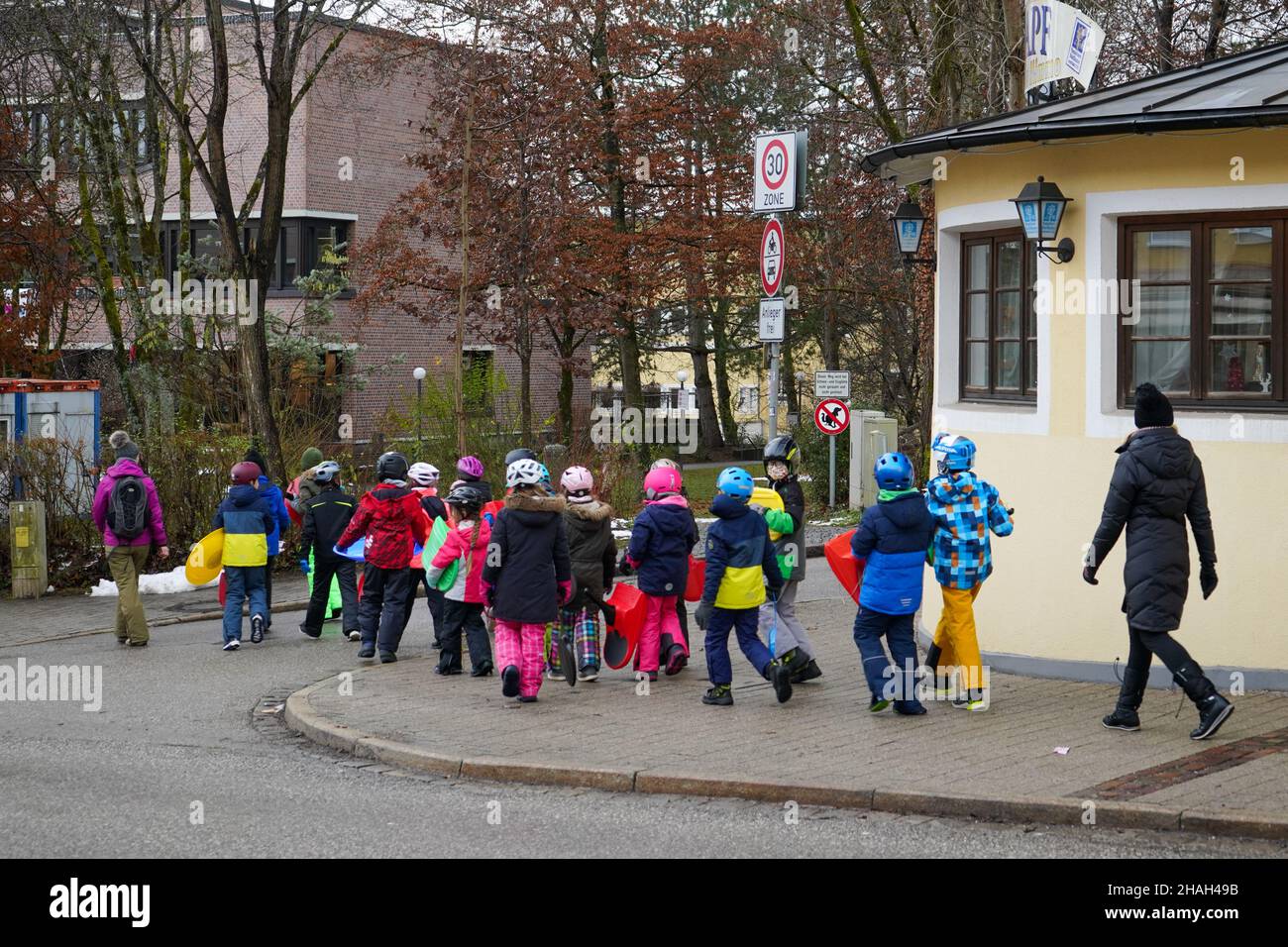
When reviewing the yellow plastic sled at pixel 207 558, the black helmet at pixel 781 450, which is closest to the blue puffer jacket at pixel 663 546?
the black helmet at pixel 781 450

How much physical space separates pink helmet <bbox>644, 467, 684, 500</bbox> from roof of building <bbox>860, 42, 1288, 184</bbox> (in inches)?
114

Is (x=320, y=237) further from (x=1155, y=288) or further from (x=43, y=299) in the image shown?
(x=1155, y=288)

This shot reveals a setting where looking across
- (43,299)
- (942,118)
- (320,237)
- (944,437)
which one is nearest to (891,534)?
(944,437)

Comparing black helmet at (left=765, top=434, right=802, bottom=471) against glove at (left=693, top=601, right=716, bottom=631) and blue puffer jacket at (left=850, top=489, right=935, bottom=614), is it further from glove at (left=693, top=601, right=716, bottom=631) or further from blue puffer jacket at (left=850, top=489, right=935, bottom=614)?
blue puffer jacket at (left=850, top=489, right=935, bottom=614)

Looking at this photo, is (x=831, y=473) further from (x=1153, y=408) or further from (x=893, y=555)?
(x=1153, y=408)

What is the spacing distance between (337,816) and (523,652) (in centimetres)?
290

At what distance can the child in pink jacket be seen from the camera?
442 inches

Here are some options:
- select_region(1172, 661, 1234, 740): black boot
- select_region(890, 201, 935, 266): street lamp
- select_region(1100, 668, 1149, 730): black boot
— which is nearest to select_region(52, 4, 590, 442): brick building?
select_region(890, 201, 935, 266): street lamp

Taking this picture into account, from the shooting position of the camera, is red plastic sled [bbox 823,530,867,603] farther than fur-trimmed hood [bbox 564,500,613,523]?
No

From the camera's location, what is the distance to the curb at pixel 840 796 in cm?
698

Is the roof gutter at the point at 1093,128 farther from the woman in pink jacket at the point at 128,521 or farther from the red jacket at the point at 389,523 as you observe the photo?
the woman in pink jacket at the point at 128,521

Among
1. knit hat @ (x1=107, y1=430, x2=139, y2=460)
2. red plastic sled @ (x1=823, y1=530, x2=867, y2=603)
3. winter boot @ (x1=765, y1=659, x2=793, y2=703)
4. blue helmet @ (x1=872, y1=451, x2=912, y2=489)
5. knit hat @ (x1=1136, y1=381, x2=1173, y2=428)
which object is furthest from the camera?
knit hat @ (x1=107, y1=430, x2=139, y2=460)

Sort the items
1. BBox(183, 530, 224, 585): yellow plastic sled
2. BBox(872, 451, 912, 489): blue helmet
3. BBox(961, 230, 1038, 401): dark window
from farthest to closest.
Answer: BBox(183, 530, 224, 585): yellow plastic sled
BBox(961, 230, 1038, 401): dark window
BBox(872, 451, 912, 489): blue helmet

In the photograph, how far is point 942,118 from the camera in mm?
21250
